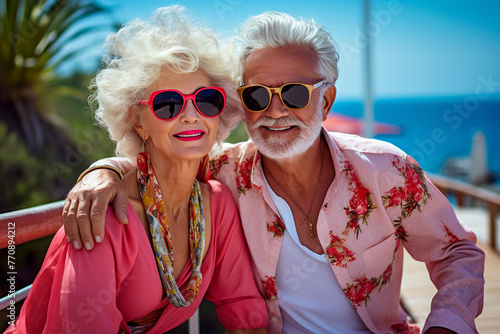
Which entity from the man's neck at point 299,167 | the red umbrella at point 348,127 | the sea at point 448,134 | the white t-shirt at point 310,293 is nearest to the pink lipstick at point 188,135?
the man's neck at point 299,167

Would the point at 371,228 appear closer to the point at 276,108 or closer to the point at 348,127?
the point at 276,108

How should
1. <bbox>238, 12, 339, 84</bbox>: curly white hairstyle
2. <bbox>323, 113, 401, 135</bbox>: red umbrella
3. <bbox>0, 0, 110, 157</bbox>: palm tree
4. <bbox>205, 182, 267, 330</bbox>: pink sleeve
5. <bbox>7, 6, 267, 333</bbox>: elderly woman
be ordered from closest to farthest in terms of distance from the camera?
<bbox>7, 6, 267, 333</bbox>: elderly woman → <bbox>205, 182, 267, 330</bbox>: pink sleeve → <bbox>238, 12, 339, 84</bbox>: curly white hairstyle → <bbox>0, 0, 110, 157</bbox>: palm tree → <bbox>323, 113, 401, 135</bbox>: red umbrella

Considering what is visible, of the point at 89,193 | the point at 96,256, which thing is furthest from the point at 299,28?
the point at 96,256

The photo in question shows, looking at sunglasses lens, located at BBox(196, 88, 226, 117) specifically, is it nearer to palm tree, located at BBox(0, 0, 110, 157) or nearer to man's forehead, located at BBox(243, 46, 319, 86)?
man's forehead, located at BBox(243, 46, 319, 86)

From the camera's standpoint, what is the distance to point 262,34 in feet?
7.04

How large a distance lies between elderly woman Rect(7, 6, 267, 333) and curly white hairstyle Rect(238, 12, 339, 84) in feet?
0.90

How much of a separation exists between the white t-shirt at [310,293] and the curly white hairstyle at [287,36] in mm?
819

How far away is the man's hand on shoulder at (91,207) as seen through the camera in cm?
151

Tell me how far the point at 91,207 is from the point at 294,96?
1011mm

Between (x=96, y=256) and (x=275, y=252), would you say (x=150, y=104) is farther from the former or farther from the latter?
(x=275, y=252)

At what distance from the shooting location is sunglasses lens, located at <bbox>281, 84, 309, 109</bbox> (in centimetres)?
204

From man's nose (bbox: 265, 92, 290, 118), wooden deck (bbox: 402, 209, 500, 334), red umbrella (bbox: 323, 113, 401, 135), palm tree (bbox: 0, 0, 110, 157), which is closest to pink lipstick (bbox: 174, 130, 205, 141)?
man's nose (bbox: 265, 92, 290, 118)

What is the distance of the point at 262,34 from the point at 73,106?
5.77m

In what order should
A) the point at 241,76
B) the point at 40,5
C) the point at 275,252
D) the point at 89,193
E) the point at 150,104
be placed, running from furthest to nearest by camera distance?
the point at 40,5 → the point at 241,76 → the point at 275,252 → the point at 150,104 → the point at 89,193
